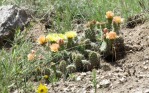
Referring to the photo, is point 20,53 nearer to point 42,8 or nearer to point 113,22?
point 113,22

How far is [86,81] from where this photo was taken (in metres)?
3.64

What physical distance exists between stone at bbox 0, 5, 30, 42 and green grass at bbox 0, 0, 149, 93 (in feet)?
0.83

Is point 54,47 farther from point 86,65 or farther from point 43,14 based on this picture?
point 43,14

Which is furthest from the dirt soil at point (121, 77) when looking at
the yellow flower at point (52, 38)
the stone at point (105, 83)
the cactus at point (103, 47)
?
the yellow flower at point (52, 38)

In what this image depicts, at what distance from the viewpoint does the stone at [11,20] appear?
4.81 metres

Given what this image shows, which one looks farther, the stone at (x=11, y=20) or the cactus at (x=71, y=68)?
the stone at (x=11, y=20)

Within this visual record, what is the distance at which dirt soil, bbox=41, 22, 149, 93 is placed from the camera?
3461 millimetres

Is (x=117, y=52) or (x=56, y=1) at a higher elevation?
(x=56, y=1)

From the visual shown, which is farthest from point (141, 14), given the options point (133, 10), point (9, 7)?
point (9, 7)

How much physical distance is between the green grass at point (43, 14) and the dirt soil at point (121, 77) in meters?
0.28

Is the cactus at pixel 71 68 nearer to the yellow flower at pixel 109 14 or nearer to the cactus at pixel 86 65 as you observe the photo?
the cactus at pixel 86 65

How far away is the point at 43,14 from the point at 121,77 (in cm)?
195

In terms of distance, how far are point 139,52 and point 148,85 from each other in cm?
70

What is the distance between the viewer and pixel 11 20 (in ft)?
16.1
